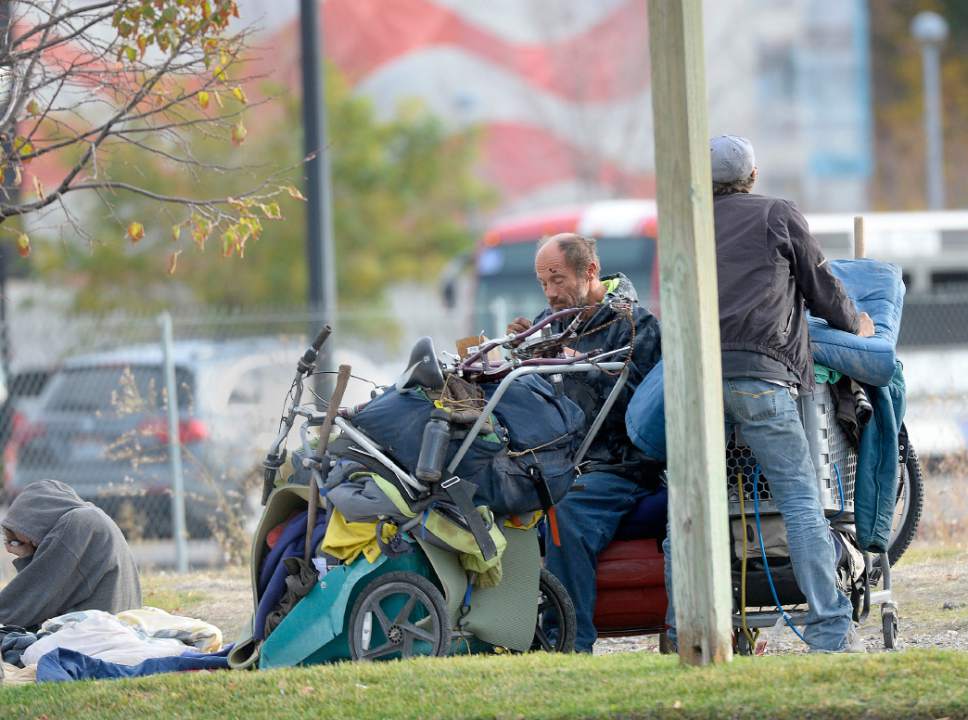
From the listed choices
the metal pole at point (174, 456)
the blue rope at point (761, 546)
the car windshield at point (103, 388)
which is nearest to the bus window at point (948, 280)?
the car windshield at point (103, 388)

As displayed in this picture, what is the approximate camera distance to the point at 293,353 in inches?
456

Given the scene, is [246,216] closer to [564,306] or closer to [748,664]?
[564,306]

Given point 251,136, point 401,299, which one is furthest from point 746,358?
point 401,299

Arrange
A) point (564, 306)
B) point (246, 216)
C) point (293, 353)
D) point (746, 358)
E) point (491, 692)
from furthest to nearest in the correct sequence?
point (293, 353)
point (246, 216)
point (564, 306)
point (746, 358)
point (491, 692)

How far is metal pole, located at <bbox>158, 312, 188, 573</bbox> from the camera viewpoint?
409 inches

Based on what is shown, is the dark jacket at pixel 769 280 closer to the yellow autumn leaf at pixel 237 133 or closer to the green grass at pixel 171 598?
the yellow autumn leaf at pixel 237 133

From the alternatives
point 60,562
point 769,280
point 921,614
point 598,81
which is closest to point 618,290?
point 769,280

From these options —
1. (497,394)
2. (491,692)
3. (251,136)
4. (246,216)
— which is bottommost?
(491,692)

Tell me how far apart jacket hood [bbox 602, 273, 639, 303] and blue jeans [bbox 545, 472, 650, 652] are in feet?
2.51

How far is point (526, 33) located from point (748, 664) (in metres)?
30.9

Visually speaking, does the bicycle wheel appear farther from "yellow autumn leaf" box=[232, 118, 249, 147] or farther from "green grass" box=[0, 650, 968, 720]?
"yellow autumn leaf" box=[232, 118, 249, 147]

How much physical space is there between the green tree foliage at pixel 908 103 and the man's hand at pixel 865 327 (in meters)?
30.1

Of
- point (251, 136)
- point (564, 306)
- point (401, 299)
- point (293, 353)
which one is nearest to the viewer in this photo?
point (564, 306)

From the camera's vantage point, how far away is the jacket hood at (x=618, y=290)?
20.4 ft
